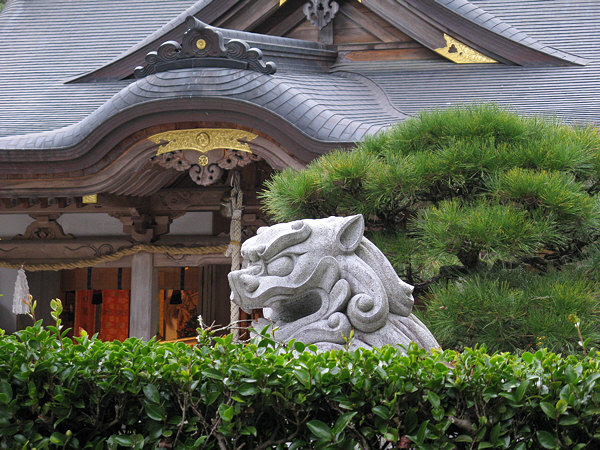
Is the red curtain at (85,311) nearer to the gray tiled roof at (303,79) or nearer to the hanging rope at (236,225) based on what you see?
the gray tiled roof at (303,79)

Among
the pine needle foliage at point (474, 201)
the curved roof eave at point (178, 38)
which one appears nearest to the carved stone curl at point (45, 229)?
the curved roof eave at point (178, 38)

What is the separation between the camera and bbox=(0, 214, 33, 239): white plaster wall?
10977 mm

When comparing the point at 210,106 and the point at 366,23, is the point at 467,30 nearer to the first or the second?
the point at 366,23

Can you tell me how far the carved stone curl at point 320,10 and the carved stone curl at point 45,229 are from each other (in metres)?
3.37

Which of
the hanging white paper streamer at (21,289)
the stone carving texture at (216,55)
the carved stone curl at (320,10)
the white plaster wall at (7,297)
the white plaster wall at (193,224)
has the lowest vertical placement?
the white plaster wall at (7,297)

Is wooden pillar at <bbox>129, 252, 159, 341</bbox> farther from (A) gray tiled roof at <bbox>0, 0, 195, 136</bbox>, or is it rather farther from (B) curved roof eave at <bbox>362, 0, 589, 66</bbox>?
(B) curved roof eave at <bbox>362, 0, 589, 66</bbox>

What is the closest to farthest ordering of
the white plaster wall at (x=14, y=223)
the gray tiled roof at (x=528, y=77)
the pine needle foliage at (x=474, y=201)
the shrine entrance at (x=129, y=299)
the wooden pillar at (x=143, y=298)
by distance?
the pine needle foliage at (x=474, y=201) → the gray tiled roof at (x=528, y=77) → the wooden pillar at (x=143, y=298) → the white plaster wall at (x=14, y=223) → the shrine entrance at (x=129, y=299)

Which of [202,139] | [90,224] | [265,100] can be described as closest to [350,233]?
[265,100]

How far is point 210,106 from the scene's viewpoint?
27.1 feet

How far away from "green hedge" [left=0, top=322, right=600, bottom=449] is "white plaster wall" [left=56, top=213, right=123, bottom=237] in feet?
24.5

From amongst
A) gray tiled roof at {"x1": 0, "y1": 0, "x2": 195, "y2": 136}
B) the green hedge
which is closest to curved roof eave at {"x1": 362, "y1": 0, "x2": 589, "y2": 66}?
gray tiled roof at {"x1": 0, "y1": 0, "x2": 195, "y2": 136}

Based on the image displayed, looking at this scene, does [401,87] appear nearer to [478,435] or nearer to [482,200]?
[482,200]

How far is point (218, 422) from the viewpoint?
3107mm

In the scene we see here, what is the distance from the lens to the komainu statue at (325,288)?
3770 millimetres
